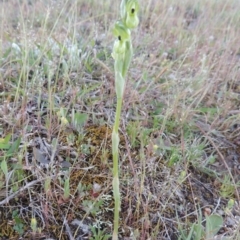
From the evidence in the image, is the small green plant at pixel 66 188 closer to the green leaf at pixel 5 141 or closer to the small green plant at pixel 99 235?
the small green plant at pixel 99 235

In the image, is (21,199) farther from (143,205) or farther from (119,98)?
(119,98)

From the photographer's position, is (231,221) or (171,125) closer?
(231,221)

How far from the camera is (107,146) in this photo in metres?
1.50

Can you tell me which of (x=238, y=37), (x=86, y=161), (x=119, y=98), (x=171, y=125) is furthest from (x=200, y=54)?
(x=119, y=98)

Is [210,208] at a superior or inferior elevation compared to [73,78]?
inferior

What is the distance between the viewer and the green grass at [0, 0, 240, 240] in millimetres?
1244

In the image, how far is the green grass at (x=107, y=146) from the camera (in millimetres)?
1244

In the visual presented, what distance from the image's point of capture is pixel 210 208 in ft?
4.76

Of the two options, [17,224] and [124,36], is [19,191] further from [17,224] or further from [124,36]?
[124,36]

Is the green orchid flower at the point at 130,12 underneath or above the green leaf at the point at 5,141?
above

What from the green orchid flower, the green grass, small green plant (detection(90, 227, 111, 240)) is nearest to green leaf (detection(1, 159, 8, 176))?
the green grass

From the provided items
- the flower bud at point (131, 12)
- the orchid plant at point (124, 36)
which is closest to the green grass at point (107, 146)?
the orchid plant at point (124, 36)

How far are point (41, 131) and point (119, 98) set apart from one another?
1.97 feet

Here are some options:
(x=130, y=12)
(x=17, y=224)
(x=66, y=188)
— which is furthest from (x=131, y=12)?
(x=17, y=224)
